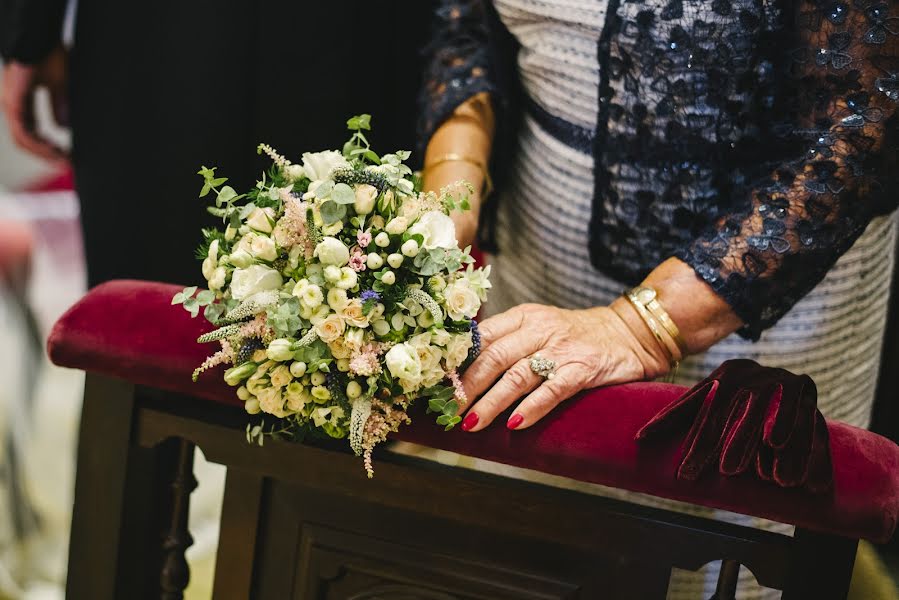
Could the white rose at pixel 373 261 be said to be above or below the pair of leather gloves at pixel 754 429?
above

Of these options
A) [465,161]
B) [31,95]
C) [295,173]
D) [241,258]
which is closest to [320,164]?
[295,173]

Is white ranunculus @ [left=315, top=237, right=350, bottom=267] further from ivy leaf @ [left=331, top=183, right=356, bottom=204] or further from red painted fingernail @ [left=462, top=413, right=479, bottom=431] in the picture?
red painted fingernail @ [left=462, top=413, right=479, bottom=431]

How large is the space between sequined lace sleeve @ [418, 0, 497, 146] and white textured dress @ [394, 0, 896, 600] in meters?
0.07

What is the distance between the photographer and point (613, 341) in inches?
43.4

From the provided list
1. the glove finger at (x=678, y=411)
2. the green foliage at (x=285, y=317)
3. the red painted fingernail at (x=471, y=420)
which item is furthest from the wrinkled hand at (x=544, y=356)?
the green foliage at (x=285, y=317)

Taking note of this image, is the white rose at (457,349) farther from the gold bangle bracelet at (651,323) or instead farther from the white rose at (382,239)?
the gold bangle bracelet at (651,323)

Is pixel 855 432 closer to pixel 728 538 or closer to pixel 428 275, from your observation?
pixel 728 538

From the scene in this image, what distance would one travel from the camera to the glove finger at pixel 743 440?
91 cm

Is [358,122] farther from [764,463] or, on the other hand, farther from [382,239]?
[764,463]

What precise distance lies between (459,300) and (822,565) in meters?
0.45

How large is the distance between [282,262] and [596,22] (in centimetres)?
58

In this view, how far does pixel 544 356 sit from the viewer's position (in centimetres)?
104

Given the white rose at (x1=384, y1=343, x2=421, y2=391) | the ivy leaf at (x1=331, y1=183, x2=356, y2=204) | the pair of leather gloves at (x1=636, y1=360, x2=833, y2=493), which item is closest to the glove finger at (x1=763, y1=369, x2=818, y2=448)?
the pair of leather gloves at (x1=636, y1=360, x2=833, y2=493)

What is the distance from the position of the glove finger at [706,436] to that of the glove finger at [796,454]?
0.19 ft
